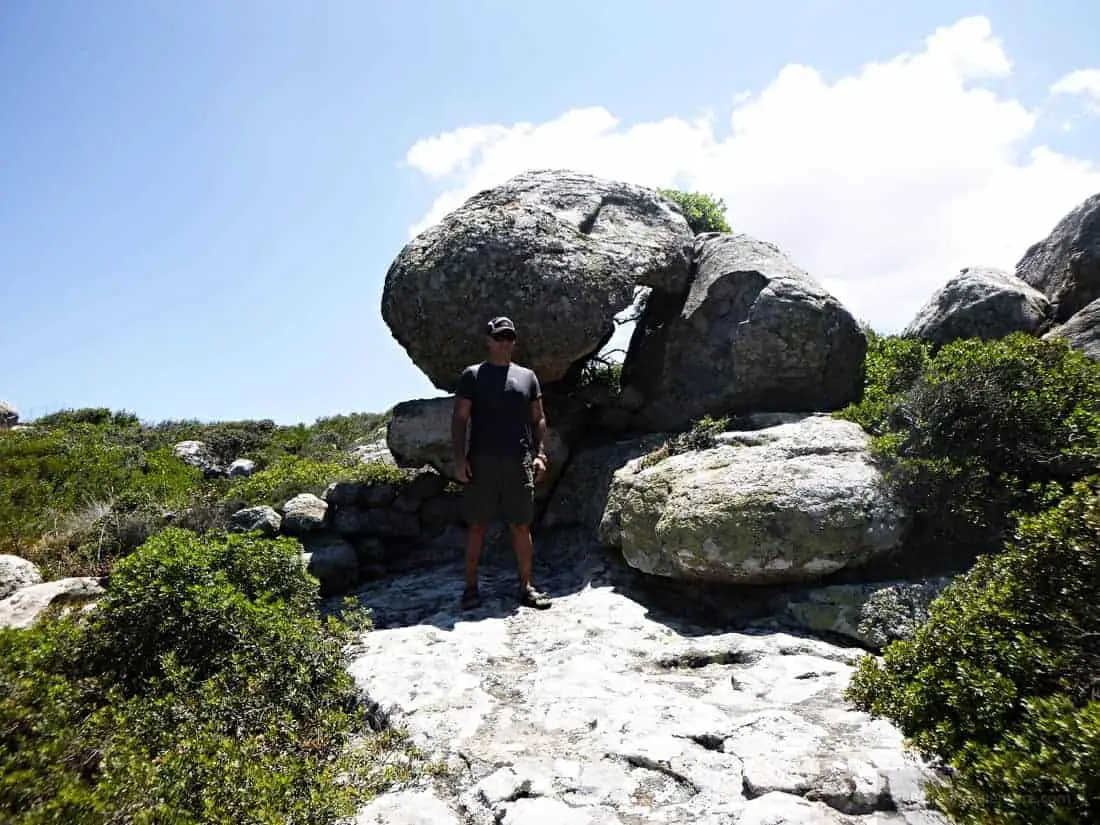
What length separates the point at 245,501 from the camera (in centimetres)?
988

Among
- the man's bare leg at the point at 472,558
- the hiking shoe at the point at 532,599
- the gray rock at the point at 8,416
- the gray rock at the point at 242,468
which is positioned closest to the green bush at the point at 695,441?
the hiking shoe at the point at 532,599

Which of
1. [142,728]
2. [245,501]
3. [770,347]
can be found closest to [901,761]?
[142,728]

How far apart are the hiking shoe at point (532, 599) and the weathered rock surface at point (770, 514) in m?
1.02

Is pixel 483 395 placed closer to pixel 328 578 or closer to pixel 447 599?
pixel 447 599

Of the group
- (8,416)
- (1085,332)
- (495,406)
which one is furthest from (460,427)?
(8,416)

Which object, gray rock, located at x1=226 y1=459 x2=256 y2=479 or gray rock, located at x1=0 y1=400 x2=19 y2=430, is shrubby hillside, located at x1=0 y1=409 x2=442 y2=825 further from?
gray rock, located at x1=0 y1=400 x2=19 y2=430

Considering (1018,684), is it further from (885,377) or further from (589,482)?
(589,482)

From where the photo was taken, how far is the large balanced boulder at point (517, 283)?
8.84m

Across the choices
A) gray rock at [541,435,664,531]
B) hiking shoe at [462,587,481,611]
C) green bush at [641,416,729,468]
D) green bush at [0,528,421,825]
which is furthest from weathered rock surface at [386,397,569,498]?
green bush at [0,528,421,825]

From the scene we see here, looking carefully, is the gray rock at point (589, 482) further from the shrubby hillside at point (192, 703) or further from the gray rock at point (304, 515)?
Answer: the shrubby hillside at point (192, 703)

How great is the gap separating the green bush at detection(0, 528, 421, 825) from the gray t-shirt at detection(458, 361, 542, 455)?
241cm

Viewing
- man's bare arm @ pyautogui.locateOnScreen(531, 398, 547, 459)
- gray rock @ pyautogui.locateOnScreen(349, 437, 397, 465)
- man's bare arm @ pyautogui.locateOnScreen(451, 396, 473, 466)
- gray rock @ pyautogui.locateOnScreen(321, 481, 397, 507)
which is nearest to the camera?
man's bare arm @ pyautogui.locateOnScreen(451, 396, 473, 466)

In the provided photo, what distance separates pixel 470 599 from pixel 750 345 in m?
4.97

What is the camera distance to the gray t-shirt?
731 centimetres
